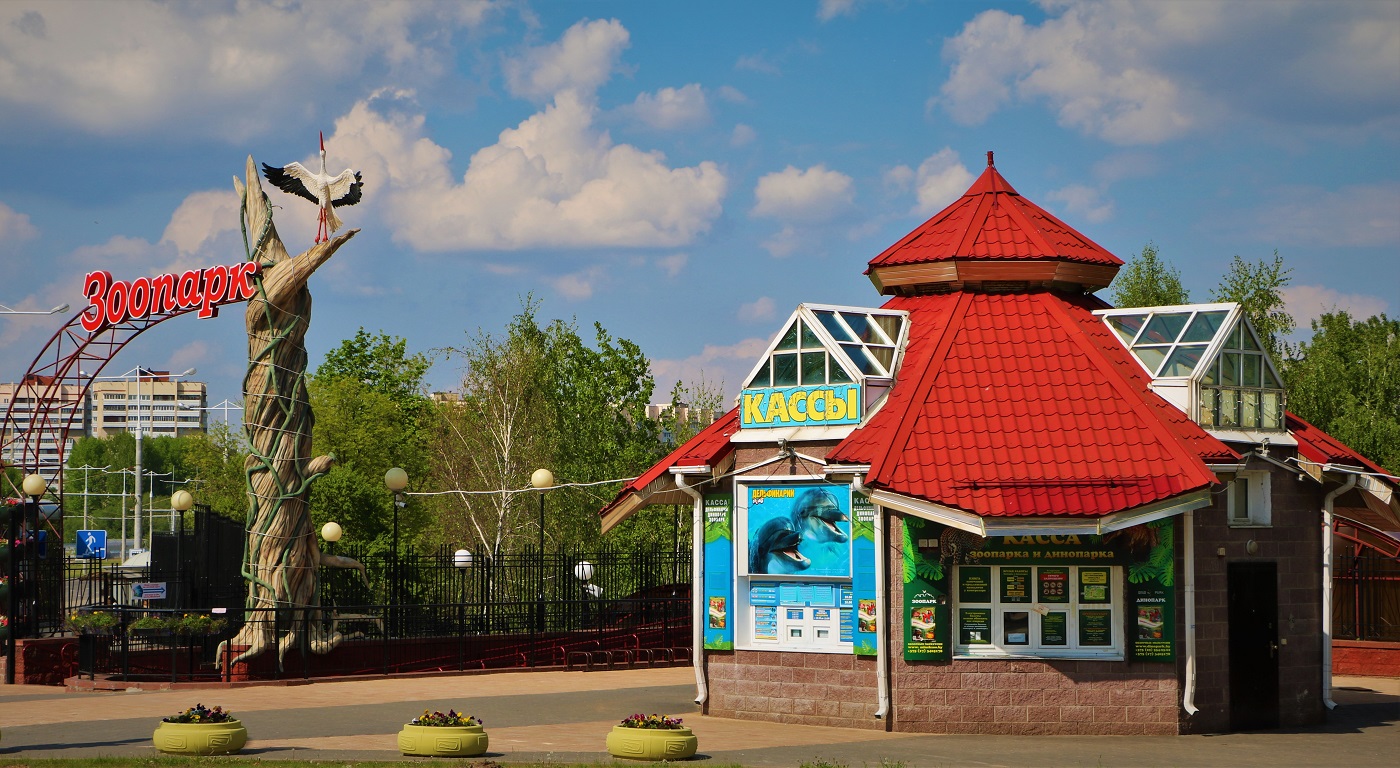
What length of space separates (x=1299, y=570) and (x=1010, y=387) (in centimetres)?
512

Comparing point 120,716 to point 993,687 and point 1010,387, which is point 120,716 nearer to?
point 993,687

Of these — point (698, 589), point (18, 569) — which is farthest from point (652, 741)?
point (18, 569)

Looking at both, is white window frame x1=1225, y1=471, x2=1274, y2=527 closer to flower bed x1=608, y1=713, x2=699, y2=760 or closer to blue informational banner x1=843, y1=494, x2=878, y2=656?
blue informational banner x1=843, y1=494, x2=878, y2=656

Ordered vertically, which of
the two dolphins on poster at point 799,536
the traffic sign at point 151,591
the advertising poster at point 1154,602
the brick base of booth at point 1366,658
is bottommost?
the brick base of booth at point 1366,658

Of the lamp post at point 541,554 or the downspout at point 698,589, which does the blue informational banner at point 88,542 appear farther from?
the downspout at point 698,589

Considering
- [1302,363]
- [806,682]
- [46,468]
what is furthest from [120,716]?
[1302,363]

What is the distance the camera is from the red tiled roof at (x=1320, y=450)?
2019cm

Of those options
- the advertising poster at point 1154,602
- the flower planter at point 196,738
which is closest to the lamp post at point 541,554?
the flower planter at point 196,738

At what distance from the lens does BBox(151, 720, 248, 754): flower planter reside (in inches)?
616

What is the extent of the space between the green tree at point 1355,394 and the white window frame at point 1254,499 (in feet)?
70.6

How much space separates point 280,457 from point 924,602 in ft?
42.8

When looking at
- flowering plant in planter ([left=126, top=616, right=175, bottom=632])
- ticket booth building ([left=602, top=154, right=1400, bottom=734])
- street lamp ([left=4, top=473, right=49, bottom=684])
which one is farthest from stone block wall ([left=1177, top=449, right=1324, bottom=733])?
street lamp ([left=4, top=473, right=49, bottom=684])

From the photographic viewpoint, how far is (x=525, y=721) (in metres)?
19.7

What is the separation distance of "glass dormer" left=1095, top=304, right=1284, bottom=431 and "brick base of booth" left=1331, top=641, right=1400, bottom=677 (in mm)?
9590
